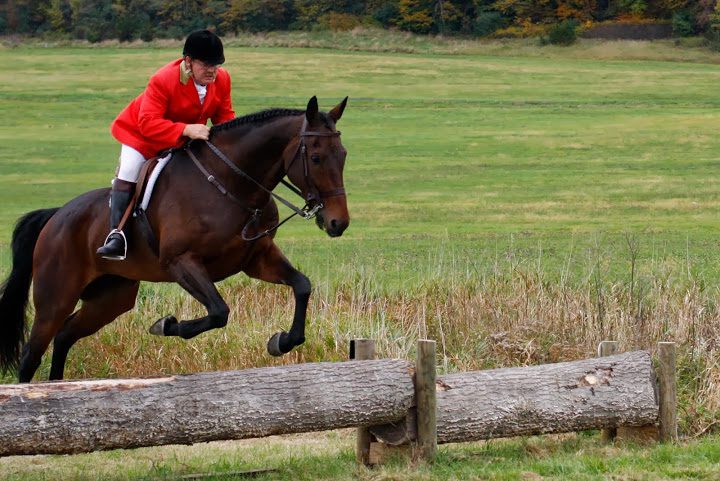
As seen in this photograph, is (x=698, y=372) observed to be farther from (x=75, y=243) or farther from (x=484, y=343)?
(x=75, y=243)

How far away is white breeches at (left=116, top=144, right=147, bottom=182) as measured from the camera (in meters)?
9.05

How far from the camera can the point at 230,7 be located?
5731 centimetres

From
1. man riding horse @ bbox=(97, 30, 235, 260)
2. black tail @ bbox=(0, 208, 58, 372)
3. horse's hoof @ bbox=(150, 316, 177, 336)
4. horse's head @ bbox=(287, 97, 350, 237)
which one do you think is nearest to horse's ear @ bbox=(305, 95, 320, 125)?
horse's head @ bbox=(287, 97, 350, 237)

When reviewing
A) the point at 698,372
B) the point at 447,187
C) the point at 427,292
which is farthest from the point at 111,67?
the point at 698,372

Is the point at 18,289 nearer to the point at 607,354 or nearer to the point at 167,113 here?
the point at 167,113

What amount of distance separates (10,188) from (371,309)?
50.7 ft

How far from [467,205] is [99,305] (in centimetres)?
1440

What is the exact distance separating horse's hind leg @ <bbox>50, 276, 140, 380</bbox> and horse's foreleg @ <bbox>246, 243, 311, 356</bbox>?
4.52ft

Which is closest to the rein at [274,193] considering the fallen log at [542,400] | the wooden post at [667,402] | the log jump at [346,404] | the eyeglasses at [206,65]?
the eyeglasses at [206,65]

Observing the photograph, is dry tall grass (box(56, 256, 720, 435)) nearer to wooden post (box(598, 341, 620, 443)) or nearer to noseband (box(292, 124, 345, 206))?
wooden post (box(598, 341, 620, 443))

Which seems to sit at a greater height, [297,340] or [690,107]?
[297,340]

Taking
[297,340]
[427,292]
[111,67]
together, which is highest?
[297,340]

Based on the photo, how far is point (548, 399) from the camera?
8.38m

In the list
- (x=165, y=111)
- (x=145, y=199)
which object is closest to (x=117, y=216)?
(x=145, y=199)
